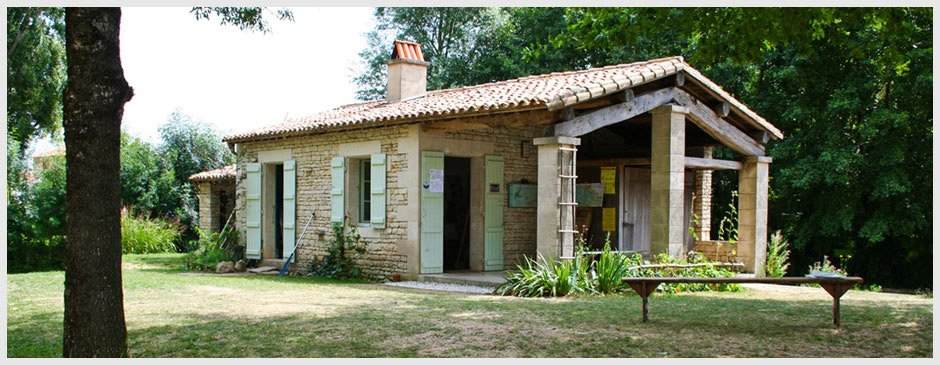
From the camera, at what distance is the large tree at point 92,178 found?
4.55m

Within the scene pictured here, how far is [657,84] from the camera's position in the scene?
11.2 m

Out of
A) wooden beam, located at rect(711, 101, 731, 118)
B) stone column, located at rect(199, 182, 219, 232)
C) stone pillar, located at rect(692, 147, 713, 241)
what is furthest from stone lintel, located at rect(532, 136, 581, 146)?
stone column, located at rect(199, 182, 219, 232)

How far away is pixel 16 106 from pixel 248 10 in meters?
19.0

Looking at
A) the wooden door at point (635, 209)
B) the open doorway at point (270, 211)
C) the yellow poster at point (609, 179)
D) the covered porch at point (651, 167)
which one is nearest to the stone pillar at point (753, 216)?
the covered porch at point (651, 167)

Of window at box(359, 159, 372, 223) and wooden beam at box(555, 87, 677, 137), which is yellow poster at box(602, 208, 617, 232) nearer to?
wooden beam at box(555, 87, 677, 137)

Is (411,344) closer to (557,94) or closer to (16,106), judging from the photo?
(557,94)

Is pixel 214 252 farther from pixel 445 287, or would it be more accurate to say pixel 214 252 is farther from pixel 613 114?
pixel 613 114

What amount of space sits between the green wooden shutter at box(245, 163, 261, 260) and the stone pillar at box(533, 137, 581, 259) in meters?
6.65

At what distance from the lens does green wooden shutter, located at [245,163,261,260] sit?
47.6 feet

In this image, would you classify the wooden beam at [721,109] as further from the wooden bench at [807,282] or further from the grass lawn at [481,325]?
the wooden bench at [807,282]

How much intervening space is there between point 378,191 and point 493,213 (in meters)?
1.87

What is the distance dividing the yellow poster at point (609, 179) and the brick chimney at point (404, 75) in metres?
3.69

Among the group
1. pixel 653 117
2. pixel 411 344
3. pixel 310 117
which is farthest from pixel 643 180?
pixel 411 344

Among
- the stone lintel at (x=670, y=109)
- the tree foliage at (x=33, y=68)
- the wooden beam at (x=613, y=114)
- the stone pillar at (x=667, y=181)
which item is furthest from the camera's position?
the tree foliage at (x=33, y=68)
